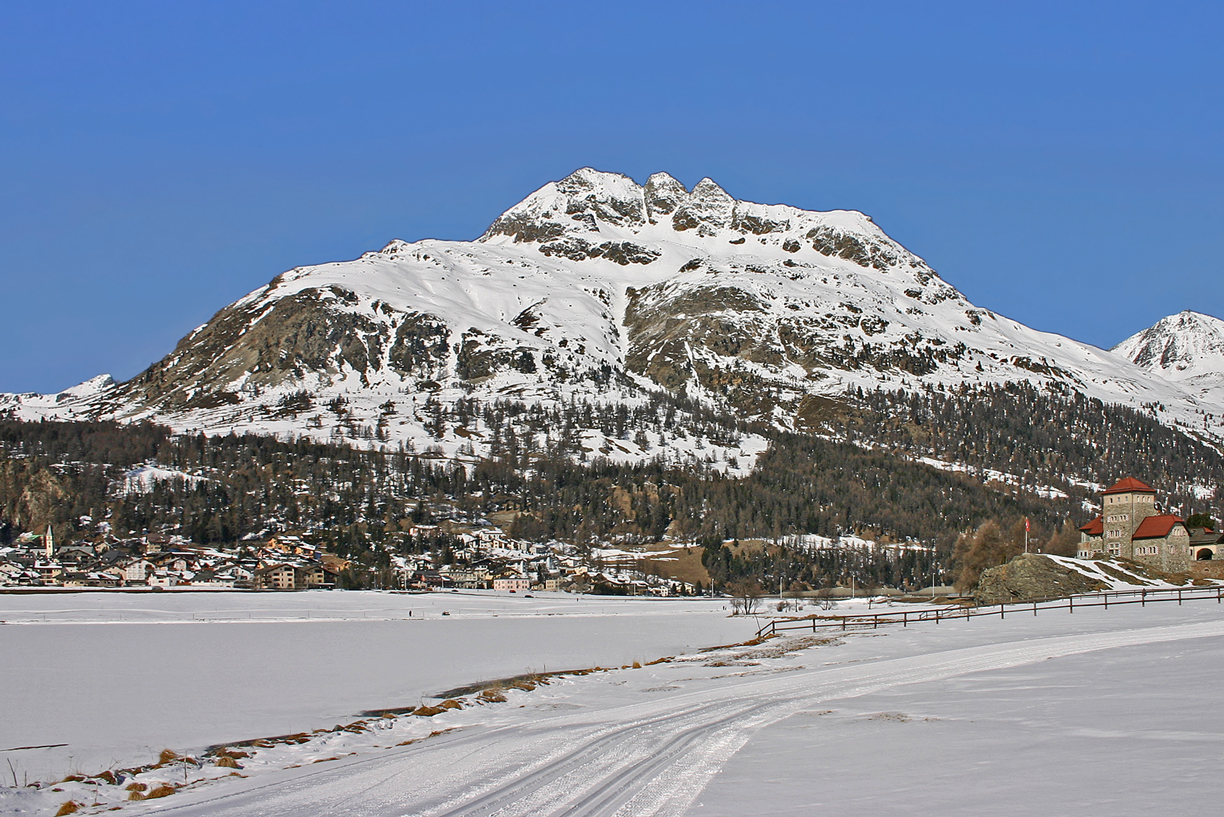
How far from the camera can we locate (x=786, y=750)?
20.3m

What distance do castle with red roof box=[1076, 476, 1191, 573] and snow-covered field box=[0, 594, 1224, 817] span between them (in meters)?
68.7

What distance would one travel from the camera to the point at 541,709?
3216 centimetres

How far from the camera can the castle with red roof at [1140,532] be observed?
10075 centimetres

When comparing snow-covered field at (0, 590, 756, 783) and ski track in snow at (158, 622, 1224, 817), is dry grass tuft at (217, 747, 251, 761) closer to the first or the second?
snow-covered field at (0, 590, 756, 783)

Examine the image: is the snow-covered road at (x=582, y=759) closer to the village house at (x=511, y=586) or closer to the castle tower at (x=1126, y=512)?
the castle tower at (x=1126, y=512)

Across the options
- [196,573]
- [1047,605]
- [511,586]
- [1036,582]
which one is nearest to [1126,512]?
[1036,582]

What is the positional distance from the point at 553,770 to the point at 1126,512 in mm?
105281

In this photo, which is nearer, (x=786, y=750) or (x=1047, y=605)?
(x=786, y=750)

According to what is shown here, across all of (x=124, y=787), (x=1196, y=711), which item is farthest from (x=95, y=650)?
(x=1196, y=711)

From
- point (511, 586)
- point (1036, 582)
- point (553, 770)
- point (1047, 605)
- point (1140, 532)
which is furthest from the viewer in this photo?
point (511, 586)

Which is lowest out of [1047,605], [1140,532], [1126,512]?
[1047,605]

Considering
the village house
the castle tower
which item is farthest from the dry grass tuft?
the village house

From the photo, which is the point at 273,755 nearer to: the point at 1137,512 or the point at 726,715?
the point at 726,715

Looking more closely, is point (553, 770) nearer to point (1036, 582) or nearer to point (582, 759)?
point (582, 759)
